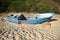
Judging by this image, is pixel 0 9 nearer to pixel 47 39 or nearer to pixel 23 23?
pixel 23 23

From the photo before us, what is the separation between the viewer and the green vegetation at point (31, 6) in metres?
19.8

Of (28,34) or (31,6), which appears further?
(31,6)

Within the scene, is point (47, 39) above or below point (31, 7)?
above

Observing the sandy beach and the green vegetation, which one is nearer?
the sandy beach

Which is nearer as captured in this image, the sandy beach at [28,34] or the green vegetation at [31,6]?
the sandy beach at [28,34]

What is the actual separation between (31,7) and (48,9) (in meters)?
2.04

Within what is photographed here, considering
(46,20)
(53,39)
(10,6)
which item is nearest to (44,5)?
(10,6)

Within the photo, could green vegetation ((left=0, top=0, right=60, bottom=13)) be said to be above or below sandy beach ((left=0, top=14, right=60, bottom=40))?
below

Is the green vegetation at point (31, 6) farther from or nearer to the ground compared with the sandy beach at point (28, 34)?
nearer to the ground

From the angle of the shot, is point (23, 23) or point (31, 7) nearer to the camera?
point (23, 23)

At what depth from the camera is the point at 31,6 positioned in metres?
20.5

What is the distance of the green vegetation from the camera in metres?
19.8

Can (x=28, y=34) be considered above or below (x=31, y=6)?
above

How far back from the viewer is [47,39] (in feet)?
27.1
